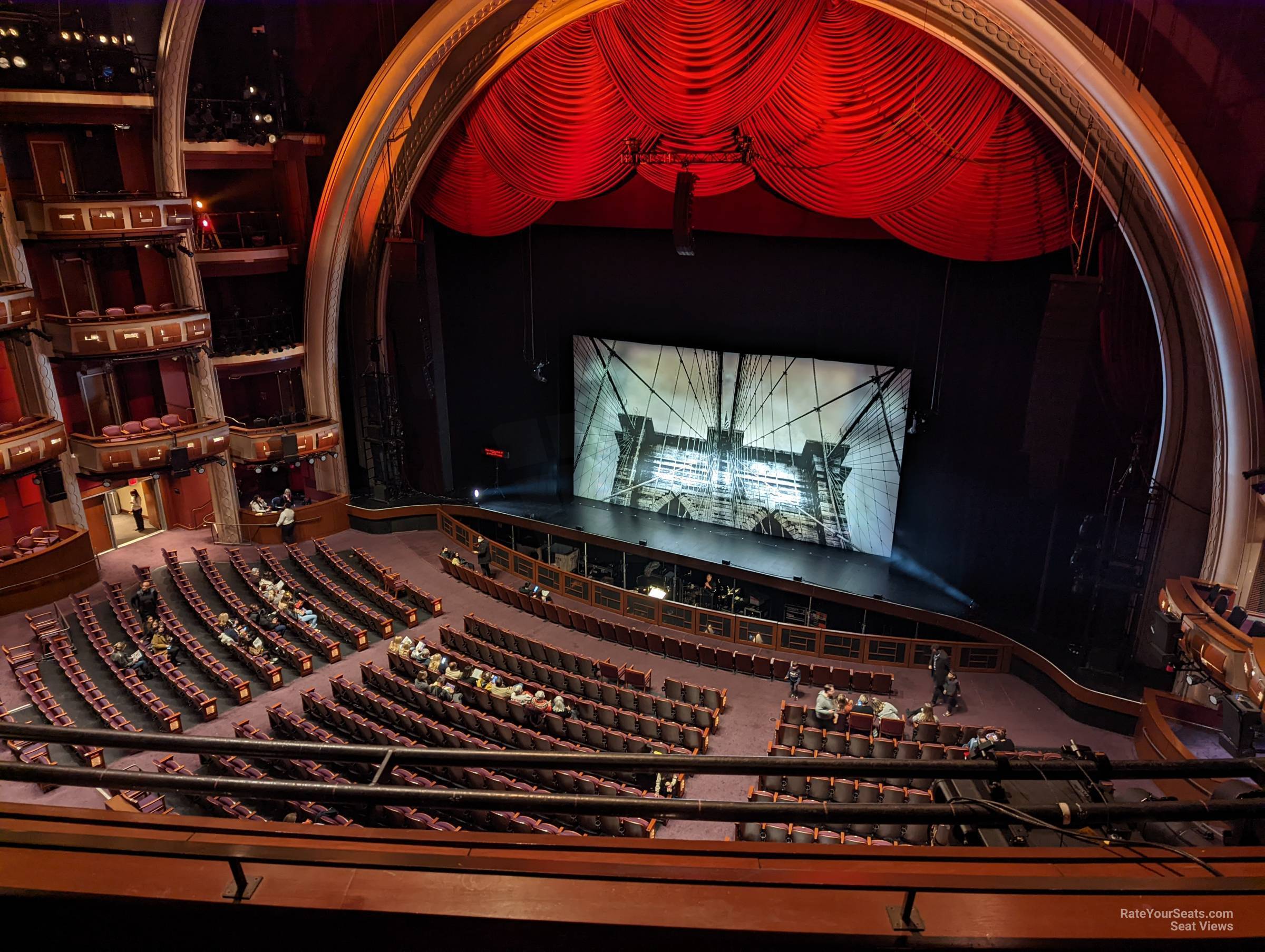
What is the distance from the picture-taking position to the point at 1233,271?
9.50 meters

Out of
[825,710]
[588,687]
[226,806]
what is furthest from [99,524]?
[825,710]

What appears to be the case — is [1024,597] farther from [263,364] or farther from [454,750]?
[263,364]

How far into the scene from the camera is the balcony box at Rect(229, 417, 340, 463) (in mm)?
15859

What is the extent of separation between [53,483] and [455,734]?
370 inches

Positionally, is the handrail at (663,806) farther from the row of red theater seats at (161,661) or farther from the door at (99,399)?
the door at (99,399)

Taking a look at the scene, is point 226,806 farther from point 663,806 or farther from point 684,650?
point 663,806

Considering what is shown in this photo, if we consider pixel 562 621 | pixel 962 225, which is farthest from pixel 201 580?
pixel 962 225

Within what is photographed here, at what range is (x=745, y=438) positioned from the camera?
15625 millimetres

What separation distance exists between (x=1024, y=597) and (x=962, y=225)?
20.1 ft

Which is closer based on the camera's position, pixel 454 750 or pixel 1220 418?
pixel 454 750

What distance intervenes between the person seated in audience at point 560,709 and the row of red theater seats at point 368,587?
391cm

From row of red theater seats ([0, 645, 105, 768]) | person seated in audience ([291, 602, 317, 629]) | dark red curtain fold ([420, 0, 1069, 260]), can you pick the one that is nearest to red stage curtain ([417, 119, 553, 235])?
dark red curtain fold ([420, 0, 1069, 260])

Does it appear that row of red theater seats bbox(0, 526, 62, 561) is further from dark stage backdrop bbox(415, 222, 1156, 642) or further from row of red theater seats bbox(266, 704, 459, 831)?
dark stage backdrop bbox(415, 222, 1156, 642)

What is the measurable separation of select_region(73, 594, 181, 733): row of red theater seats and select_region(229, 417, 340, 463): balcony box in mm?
3764
